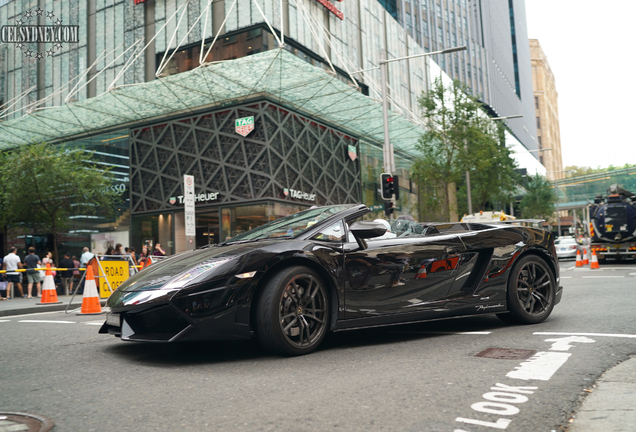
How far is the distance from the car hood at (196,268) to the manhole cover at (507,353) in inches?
73.6

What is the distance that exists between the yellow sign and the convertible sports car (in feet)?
24.6

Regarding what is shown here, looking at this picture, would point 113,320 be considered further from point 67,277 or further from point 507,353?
point 67,277

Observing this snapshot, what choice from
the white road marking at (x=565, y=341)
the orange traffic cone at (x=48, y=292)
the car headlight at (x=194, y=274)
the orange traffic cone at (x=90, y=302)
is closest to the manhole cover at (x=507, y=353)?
the white road marking at (x=565, y=341)

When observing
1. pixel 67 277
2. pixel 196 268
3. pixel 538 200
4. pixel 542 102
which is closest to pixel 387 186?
pixel 67 277

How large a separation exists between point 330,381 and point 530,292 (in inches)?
122

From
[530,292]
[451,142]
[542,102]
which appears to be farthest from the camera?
[542,102]

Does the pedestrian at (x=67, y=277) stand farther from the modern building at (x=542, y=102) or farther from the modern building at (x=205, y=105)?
the modern building at (x=542, y=102)

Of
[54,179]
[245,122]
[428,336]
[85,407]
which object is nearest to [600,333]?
[428,336]

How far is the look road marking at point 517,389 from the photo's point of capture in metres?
2.60

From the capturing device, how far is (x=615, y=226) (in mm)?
21625

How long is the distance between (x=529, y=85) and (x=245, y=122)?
9309 cm

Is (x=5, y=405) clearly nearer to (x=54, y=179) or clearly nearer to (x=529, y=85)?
(x=54, y=179)

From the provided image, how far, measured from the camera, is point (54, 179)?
22625 millimetres

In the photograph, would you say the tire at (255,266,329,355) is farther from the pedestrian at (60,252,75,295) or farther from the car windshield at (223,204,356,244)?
the pedestrian at (60,252,75,295)
